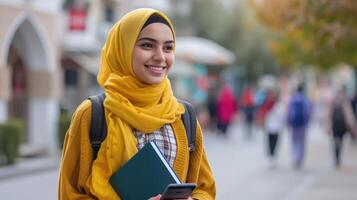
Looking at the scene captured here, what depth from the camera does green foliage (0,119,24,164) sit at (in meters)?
17.4

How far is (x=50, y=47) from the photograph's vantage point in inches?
845

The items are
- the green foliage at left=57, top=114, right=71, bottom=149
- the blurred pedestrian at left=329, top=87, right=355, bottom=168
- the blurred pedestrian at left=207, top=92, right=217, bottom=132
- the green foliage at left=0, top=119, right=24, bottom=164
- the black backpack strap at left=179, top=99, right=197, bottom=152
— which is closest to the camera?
the black backpack strap at left=179, top=99, right=197, bottom=152

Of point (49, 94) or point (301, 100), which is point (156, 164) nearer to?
point (301, 100)

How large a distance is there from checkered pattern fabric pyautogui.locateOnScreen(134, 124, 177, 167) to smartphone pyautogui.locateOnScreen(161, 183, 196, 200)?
299 millimetres

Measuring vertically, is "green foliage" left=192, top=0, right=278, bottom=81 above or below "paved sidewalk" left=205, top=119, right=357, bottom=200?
above

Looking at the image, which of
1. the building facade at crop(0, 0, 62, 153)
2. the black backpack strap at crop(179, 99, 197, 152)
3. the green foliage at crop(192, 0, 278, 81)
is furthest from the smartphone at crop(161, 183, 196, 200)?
the green foliage at crop(192, 0, 278, 81)

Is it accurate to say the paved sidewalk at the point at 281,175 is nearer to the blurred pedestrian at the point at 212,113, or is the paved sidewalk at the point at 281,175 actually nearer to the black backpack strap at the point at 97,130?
the blurred pedestrian at the point at 212,113

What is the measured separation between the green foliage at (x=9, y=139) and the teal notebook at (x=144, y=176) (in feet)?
46.9

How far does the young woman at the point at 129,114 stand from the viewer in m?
3.50

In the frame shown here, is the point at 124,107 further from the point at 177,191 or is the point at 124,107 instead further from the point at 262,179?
the point at 262,179

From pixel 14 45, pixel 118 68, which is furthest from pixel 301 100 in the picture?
pixel 118 68

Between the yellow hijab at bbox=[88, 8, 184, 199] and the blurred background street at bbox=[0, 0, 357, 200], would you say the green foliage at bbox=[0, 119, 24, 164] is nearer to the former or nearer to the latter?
the blurred background street at bbox=[0, 0, 357, 200]

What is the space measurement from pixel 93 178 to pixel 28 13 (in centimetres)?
1735

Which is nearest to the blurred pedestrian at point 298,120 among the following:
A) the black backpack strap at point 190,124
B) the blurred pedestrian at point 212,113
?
the blurred pedestrian at point 212,113
